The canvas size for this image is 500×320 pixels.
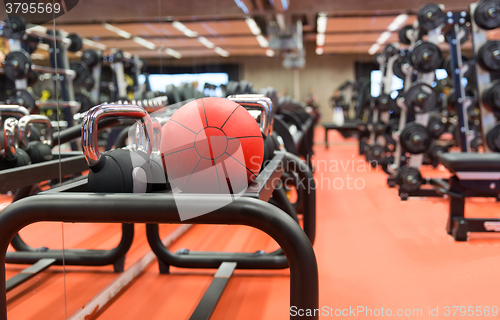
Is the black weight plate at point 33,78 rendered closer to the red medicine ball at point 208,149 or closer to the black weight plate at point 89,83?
the red medicine ball at point 208,149

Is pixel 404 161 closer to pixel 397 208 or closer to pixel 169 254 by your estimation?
pixel 397 208

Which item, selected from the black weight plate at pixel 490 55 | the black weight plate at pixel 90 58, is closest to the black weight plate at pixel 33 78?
the black weight plate at pixel 90 58

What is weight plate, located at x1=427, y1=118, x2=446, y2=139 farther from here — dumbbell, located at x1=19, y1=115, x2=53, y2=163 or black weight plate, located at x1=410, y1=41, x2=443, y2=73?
dumbbell, located at x1=19, y1=115, x2=53, y2=163

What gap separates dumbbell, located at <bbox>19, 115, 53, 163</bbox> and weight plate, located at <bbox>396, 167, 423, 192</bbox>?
316cm

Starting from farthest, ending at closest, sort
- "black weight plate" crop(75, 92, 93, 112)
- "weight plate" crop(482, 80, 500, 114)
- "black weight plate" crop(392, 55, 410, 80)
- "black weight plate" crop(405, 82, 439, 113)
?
"black weight plate" crop(392, 55, 410, 80) < "black weight plate" crop(405, 82, 439, 113) < "weight plate" crop(482, 80, 500, 114) < "black weight plate" crop(75, 92, 93, 112)

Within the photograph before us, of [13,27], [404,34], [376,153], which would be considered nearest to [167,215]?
[13,27]

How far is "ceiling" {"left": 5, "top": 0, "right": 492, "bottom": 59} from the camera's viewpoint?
3.80 meters

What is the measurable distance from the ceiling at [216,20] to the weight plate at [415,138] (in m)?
2.45

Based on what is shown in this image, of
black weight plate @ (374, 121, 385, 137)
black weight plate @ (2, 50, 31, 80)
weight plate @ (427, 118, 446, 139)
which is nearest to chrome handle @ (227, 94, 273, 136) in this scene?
black weight plate @ (2, 50, 31, 80)

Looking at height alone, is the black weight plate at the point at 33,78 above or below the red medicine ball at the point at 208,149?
above

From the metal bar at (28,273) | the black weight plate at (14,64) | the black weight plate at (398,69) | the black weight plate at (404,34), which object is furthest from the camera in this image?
the black weight plate at (398,69)

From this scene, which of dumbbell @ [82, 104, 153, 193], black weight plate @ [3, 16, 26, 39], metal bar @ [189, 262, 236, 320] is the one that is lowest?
metal bar @ [189, 262, 236, 320]

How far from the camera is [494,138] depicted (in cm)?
313

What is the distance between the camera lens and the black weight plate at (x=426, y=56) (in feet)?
11.9
